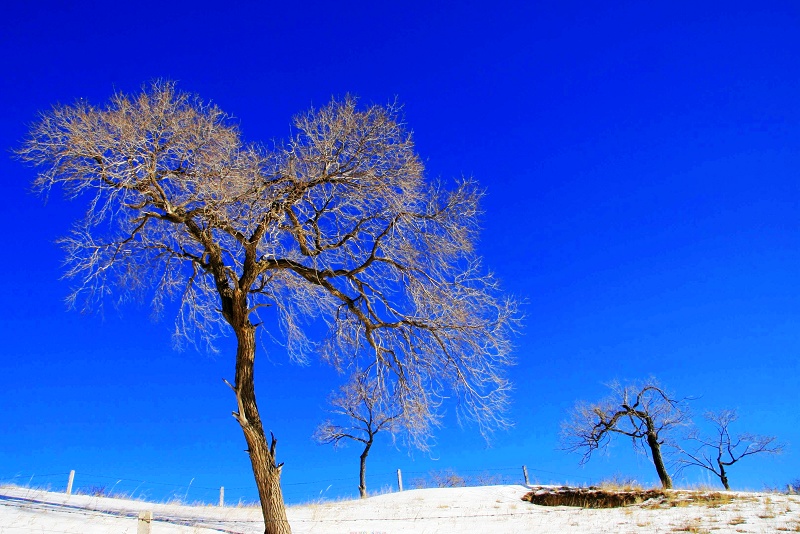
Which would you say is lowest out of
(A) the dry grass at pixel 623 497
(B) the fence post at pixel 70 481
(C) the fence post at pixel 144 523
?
(C) the fence post at pixel 144 523

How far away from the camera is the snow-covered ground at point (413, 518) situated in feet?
30.0

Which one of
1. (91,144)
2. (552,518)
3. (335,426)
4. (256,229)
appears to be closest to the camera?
(91,144)

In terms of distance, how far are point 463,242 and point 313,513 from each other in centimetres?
809

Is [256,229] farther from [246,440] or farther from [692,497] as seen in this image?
[692,497]

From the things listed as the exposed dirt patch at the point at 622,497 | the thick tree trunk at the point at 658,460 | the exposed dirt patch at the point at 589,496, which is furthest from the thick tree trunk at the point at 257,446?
the thick tree trunk at the point at 658,460

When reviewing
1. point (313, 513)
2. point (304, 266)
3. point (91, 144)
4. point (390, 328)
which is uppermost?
point (91, 144)

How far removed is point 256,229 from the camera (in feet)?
33.2

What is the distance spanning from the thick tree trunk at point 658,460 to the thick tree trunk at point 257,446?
16.8 m

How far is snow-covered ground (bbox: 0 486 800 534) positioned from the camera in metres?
9.15

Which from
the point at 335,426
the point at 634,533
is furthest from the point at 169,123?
the point at 335,426

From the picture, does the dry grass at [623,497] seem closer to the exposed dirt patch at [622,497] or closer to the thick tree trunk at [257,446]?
the exposed dirt patch at [622,497]

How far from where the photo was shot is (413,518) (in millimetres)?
12703

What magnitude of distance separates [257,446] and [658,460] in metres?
18.6

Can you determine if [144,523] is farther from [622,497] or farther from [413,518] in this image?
[622,497]
